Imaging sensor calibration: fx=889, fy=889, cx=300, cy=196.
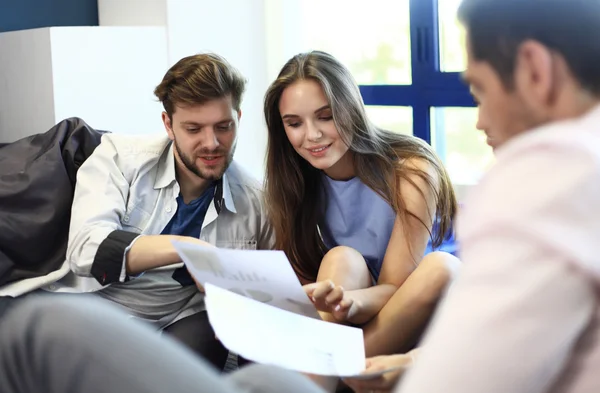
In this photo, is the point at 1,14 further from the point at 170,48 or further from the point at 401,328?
the point at 401,328

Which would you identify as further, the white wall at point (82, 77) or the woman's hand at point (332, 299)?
the white wall at point (82, 77)

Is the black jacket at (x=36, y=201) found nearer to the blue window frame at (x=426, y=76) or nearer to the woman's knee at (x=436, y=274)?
the woman's knee at (x=436, y=274)

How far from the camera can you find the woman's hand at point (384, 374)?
1.36 meters

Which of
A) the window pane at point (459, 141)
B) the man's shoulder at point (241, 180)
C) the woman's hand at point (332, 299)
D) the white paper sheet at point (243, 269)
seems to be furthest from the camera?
the window pane at point (459, 141)

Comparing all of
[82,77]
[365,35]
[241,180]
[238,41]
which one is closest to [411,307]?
[241,180]

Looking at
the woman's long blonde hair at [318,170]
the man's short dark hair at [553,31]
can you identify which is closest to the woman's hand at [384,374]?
the man's short dark hair at [553,31]

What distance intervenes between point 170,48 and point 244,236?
1.30m

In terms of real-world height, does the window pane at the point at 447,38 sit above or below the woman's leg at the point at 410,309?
above

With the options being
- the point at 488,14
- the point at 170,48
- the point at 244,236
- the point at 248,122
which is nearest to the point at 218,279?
the point at 244,236

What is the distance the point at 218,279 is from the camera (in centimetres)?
159

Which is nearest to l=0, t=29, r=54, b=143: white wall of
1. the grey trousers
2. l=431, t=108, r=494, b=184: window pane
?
l=431, t=108, r=494, b=184: window pane

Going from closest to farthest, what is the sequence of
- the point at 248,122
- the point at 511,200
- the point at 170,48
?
the point at 511,200 → the point at 170,48 → the point at 248,122

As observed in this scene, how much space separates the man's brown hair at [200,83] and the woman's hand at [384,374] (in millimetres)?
1006

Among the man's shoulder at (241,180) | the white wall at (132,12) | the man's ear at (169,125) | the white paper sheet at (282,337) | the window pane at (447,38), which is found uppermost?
the white wall at (132,12)
